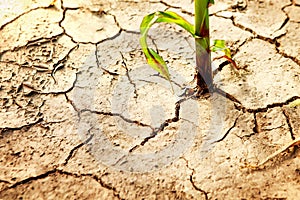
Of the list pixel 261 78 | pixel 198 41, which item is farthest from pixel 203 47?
pixel 261 78

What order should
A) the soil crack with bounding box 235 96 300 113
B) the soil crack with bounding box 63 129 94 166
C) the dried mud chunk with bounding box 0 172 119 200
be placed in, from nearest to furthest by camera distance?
the dried mud chunk with bounding box 0 172 119 200 → the soil crack with bounding box 63 129 94 166 → the soil crack with bounding box 235 96 300 113

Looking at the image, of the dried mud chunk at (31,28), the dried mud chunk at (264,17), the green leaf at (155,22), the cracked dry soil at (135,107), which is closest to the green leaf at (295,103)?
A: the cracked dry soil at (135,107)

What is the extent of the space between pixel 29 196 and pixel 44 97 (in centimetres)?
52

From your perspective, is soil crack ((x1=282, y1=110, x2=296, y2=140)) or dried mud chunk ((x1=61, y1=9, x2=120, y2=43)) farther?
dried mud chunk ((x1=61, y1=9, x2=120, y2=43))

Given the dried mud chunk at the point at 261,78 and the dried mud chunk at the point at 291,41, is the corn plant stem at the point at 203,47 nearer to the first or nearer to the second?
the dried mud chunk at the point at 261,78

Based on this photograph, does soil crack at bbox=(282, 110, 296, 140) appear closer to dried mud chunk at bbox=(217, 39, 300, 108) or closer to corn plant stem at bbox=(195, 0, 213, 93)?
dried mud chunk at bbox=(217, 39, 300, 108)

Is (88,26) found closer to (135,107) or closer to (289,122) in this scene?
(135,107)

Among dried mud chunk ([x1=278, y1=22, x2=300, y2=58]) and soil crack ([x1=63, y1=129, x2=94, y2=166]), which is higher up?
dried mud chunk ([x1=278, y1=22, x2=300, y2=58])

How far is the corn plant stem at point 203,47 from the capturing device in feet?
5.54

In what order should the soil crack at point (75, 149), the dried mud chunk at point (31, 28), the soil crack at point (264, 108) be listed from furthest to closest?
the dried mud chunk at point (31, 28) → the soil crack at point (264, 108) → the soil crack at point (75, 149)

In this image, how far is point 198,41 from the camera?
5.82ft

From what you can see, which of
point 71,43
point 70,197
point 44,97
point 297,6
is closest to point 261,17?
point 297,6

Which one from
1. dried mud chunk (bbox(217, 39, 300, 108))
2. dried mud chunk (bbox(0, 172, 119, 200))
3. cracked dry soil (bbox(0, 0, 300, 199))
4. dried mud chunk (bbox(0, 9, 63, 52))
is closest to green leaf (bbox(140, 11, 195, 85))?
cracked dry soil (bbox(0, 0, 300, 199))

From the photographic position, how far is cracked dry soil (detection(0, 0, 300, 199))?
5.55 ft
